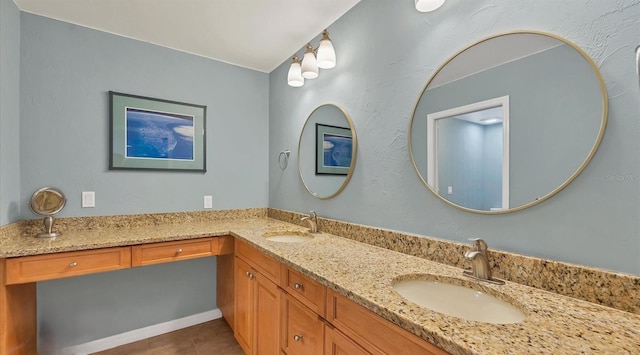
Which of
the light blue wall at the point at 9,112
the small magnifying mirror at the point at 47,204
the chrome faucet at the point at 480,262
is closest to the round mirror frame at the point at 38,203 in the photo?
the small magnifying mirror at the point at 47,204

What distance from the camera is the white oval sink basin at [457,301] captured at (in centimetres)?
92

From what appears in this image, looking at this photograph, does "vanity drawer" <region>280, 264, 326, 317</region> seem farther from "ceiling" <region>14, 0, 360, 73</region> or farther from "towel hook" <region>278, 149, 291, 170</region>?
"ceiling" <region>14, 0, 360, 73</region>

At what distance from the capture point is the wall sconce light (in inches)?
68.1

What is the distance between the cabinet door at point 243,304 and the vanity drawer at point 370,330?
0.88 meters

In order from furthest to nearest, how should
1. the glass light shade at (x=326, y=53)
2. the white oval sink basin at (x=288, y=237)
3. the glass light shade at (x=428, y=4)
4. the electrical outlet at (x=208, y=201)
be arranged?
the electrical outlet at (x=208, y=201)
the white oval sink basin at (x=288, y=237)
the glass light shade at (x=326, y=53)
the glass light shade at (x=428, y=4)

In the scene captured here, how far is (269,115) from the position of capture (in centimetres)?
286

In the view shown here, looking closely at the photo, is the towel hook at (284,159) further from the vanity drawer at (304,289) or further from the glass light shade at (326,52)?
the vanity drawer at (304,289)

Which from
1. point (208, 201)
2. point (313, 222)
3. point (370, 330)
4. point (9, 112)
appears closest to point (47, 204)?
point (9, 112)

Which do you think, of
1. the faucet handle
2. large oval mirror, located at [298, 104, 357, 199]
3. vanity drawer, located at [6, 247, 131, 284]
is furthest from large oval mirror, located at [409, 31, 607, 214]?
vanity drawer, located at [6, 247, 131, 284]

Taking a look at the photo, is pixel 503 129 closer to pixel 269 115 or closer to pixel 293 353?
pixel 293 353

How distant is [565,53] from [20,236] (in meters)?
3.02

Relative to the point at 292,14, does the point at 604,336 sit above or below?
below

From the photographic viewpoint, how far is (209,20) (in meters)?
1.95

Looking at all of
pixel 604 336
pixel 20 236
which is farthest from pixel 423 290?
pixel 20 236
